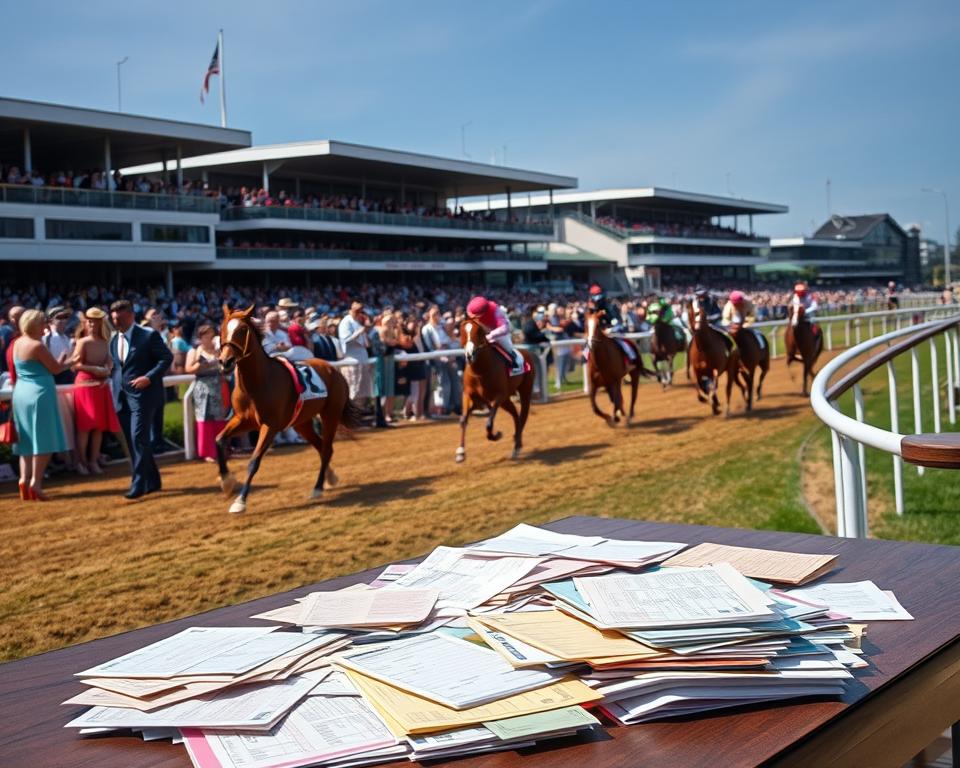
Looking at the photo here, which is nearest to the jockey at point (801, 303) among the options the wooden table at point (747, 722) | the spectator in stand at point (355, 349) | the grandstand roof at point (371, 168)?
the spectator in stand at point (355, 349)

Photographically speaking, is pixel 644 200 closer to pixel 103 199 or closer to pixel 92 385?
pixel 103 199

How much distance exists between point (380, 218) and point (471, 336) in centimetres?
3252

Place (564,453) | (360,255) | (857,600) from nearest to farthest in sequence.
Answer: (857,600), (564,453), (360,255)

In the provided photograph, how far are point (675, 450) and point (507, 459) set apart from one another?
1749 mm

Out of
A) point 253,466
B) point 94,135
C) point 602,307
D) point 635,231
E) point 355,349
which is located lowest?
point 253,466

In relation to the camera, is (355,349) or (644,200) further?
(644,200)

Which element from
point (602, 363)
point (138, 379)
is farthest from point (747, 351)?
point (138, 379)

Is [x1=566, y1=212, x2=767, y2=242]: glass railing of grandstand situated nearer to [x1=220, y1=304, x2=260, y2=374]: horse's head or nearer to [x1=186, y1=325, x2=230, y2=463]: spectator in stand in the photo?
[x1=186, y1=325, x2=230, y2=463]: spectator in stand

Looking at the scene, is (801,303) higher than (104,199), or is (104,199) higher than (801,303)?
(104,199)

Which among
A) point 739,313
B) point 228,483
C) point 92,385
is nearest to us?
point 228,483

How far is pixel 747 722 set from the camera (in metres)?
1.42

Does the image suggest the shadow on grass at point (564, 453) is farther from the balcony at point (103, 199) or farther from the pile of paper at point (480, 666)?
the balcony at point (103, 199)

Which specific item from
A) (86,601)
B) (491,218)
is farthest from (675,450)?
(491,218)

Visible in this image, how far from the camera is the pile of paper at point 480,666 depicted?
138 centimetres
